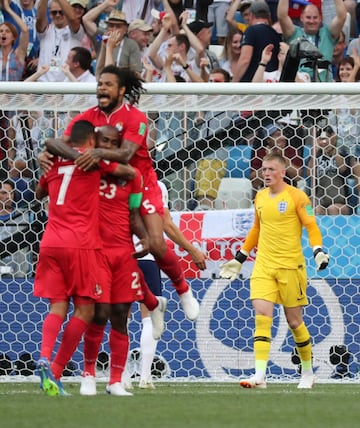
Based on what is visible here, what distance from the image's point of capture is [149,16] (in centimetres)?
1659

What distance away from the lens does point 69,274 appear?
8.83 m

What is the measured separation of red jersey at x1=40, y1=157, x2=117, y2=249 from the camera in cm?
879

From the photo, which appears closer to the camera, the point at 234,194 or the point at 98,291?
the point at 98,291

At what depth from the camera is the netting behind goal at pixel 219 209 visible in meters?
12.5

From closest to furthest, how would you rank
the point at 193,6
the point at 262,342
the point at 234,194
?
the point at 262,342
the point at 234,194
the point at 193,6

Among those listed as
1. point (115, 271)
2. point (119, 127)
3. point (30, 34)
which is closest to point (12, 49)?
point (30, 34)

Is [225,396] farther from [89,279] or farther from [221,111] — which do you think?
[221,111]

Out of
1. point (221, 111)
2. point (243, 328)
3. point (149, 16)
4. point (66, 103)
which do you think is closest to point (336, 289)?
point (243, 328)

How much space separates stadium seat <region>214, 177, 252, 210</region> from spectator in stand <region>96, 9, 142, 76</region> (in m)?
2.22

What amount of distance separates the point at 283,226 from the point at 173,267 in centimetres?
137

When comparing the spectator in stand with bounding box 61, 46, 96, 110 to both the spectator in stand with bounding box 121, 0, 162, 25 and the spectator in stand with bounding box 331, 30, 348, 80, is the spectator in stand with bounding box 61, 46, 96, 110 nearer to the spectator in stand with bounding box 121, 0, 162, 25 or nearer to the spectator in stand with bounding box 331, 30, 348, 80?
the spectator in stand with bounding box 121, 0, 162, 25

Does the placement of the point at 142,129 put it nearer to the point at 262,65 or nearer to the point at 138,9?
the point at 262,65

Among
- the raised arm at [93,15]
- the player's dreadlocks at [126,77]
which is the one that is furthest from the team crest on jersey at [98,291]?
the raised arm at [93,15]

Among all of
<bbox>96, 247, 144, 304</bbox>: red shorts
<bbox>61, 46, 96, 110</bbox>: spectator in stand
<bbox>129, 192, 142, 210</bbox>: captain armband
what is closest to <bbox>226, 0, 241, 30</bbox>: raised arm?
<bbox>61, 46, 96, 110</bbox>: spectator in stand
